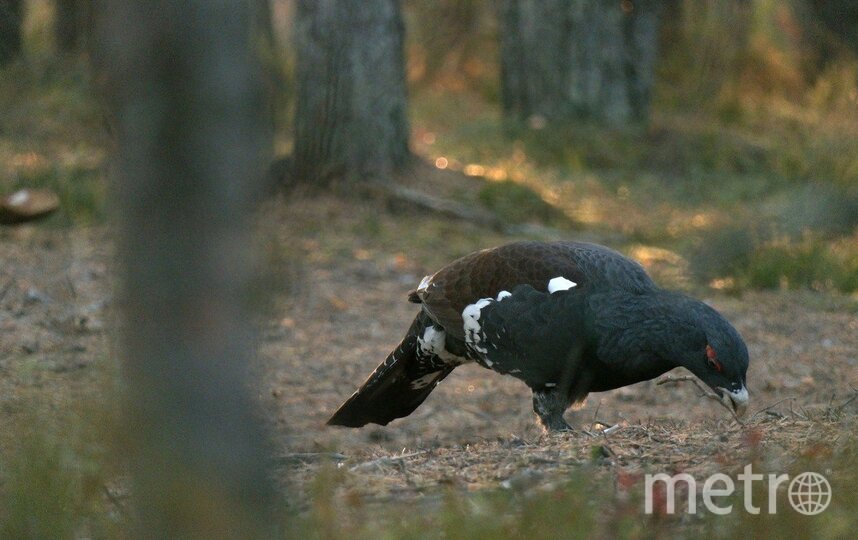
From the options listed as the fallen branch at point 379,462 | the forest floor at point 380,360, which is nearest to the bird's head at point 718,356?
the forest floor at point 380,360

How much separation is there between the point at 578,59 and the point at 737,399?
7.95 metres

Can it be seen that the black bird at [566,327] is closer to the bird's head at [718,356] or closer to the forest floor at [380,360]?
the bird's head at [718,356]

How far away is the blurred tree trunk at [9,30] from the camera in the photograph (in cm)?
634

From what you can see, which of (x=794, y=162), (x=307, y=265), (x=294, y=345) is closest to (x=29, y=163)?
(x=307, y=265)

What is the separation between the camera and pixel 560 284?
464cm

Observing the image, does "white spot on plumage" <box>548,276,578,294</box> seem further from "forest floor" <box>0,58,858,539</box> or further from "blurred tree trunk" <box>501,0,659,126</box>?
"blurred tree trunk" <box>501,0,659,126</box>

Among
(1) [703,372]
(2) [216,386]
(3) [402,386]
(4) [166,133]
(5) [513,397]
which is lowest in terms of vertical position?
(5) [513,397]

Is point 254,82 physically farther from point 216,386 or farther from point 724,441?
point 724,441

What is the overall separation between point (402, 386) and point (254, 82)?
3.33 metres

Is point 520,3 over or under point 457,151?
over

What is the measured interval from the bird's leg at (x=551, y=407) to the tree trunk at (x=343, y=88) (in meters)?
4.35

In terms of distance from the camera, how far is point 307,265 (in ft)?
25.7

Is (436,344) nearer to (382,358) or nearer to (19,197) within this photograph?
(382,358)

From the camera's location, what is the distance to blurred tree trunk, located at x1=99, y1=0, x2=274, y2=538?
210 centimetres
